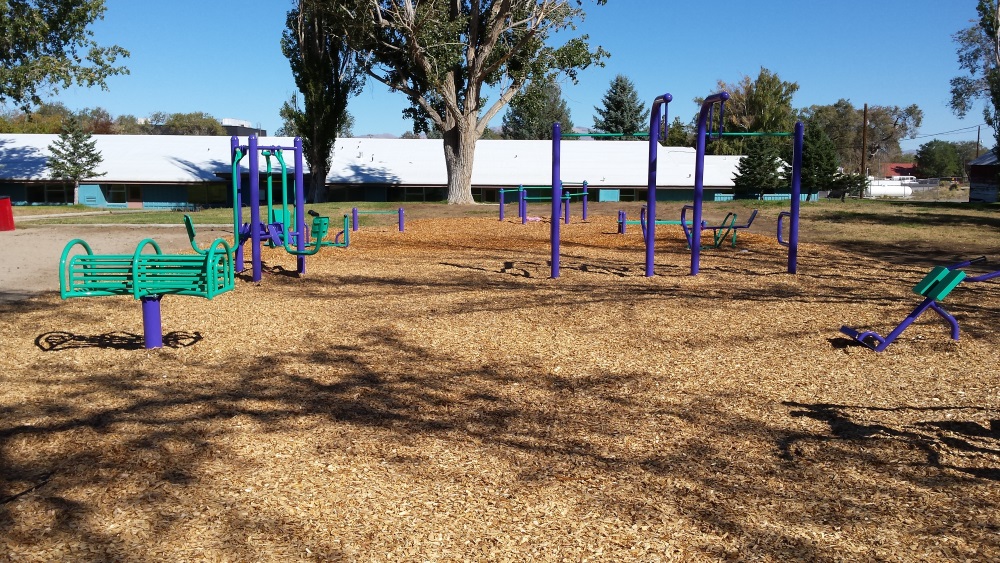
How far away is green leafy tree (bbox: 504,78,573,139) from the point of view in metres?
34.9

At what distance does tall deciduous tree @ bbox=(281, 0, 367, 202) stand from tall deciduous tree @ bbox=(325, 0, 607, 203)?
4.26m

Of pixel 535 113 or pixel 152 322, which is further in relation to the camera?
pixel 535 113

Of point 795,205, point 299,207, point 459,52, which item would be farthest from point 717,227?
point 459,52

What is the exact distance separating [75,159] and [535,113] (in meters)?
27.3

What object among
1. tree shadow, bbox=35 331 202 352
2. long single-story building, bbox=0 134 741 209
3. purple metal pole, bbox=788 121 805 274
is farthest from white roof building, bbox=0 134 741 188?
tree shadow, bbox=35 331 202 352

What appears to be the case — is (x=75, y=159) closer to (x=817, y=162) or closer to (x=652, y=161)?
(x=817, y=162)

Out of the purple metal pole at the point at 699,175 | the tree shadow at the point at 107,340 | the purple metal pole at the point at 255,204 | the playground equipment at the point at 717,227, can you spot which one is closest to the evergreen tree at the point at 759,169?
the playground equipment at the point at 717,227

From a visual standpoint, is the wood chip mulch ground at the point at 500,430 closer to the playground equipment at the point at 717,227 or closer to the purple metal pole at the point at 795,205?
the purple metal pole at the point at 795,205

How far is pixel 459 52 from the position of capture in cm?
3206

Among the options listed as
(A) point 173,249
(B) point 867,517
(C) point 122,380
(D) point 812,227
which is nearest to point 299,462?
(C) point 122,380

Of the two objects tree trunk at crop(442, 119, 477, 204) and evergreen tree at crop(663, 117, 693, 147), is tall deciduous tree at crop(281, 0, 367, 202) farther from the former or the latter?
evergreen tree at crop(663, 117, 693, 147)

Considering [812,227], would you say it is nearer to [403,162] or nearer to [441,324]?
[441,324]

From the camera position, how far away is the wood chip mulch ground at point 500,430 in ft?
13.4

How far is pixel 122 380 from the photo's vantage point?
6922mm
